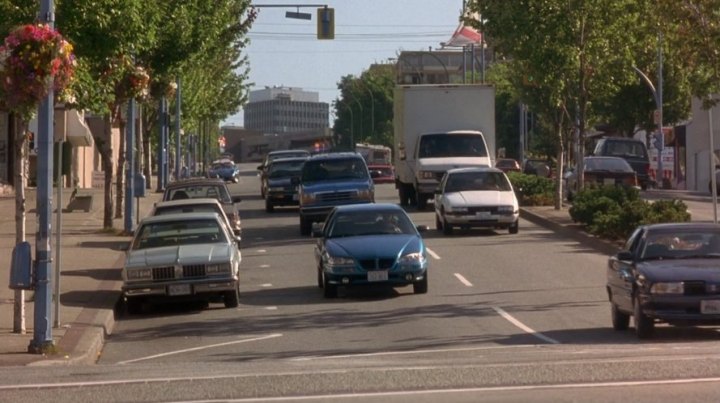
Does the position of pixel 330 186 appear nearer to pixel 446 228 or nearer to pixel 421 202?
pixel 446 228

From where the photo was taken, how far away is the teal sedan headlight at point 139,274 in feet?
68.3

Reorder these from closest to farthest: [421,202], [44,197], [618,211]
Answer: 1. [44,197]
2. [618,211]
3. [421,202]

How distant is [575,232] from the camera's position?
107 ft

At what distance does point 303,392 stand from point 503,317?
849 cm

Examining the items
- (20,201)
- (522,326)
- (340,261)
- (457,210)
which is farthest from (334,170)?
(20,201)

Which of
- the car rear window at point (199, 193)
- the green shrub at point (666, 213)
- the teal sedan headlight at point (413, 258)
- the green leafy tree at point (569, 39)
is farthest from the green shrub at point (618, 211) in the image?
the car rear window at point (199, 193)

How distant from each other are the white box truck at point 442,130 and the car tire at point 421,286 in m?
16.8

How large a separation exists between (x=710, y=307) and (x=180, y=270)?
8.43m

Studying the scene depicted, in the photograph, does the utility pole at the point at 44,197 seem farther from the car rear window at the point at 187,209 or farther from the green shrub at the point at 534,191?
the green shrub at the point at 534,191

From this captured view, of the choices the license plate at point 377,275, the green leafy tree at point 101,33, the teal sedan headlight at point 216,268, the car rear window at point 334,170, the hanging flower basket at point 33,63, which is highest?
the green leafy tree at point 101,33

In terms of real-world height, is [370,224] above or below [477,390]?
above

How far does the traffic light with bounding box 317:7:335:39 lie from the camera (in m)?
40.1

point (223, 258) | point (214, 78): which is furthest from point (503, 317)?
point (214, 78)

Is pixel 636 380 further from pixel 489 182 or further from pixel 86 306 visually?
pixel 489 182
